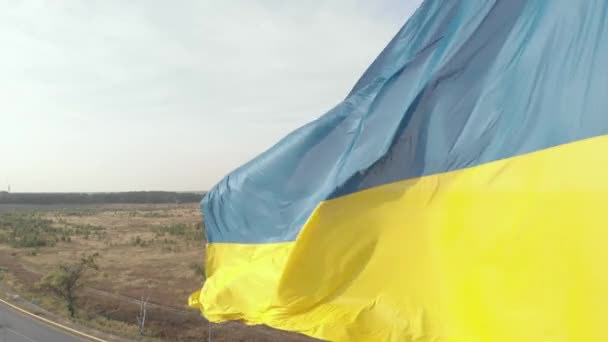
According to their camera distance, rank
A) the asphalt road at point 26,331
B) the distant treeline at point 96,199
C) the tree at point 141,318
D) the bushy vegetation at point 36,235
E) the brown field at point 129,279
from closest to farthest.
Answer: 1. the asphalt road at point 26,331
2. the tree at point 141,318
3. the brown field at point 129,279
4. the bushy vegetation at point 36,235
5. the distant treeline at point 96,199

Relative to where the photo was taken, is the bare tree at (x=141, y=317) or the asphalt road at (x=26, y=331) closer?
the asphalt road at (x=26, y=331)

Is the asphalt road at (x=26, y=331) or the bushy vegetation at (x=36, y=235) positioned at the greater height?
the bushy vegetation at (x=36, y=235)

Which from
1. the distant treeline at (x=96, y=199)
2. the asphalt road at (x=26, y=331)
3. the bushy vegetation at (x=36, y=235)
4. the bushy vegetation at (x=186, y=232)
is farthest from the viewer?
the distant treeline at (x=96, y=199)

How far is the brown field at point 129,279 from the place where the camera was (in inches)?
655

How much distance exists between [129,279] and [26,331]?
1152 cm

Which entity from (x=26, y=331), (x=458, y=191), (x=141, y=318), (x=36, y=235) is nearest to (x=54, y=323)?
(x=26, y=331)

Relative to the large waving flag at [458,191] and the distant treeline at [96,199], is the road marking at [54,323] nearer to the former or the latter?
the large waving flag at [458,191]

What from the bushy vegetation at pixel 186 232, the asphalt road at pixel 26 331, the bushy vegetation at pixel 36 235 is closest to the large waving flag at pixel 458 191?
the asphalt road at pixel 26 331

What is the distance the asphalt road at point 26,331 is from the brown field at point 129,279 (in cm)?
117

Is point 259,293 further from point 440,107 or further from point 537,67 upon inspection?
point 537,67

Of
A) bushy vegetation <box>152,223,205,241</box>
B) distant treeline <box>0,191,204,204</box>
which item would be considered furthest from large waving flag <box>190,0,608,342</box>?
distant treeline <box>0,191,204,204</box>

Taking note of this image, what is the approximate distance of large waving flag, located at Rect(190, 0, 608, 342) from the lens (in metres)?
2.83

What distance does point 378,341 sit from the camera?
3639mm

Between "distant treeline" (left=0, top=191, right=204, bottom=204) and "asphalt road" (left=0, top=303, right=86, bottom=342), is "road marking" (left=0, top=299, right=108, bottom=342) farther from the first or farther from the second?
"distant treeline" (left=0, top=191, right=204, bottom=204)
